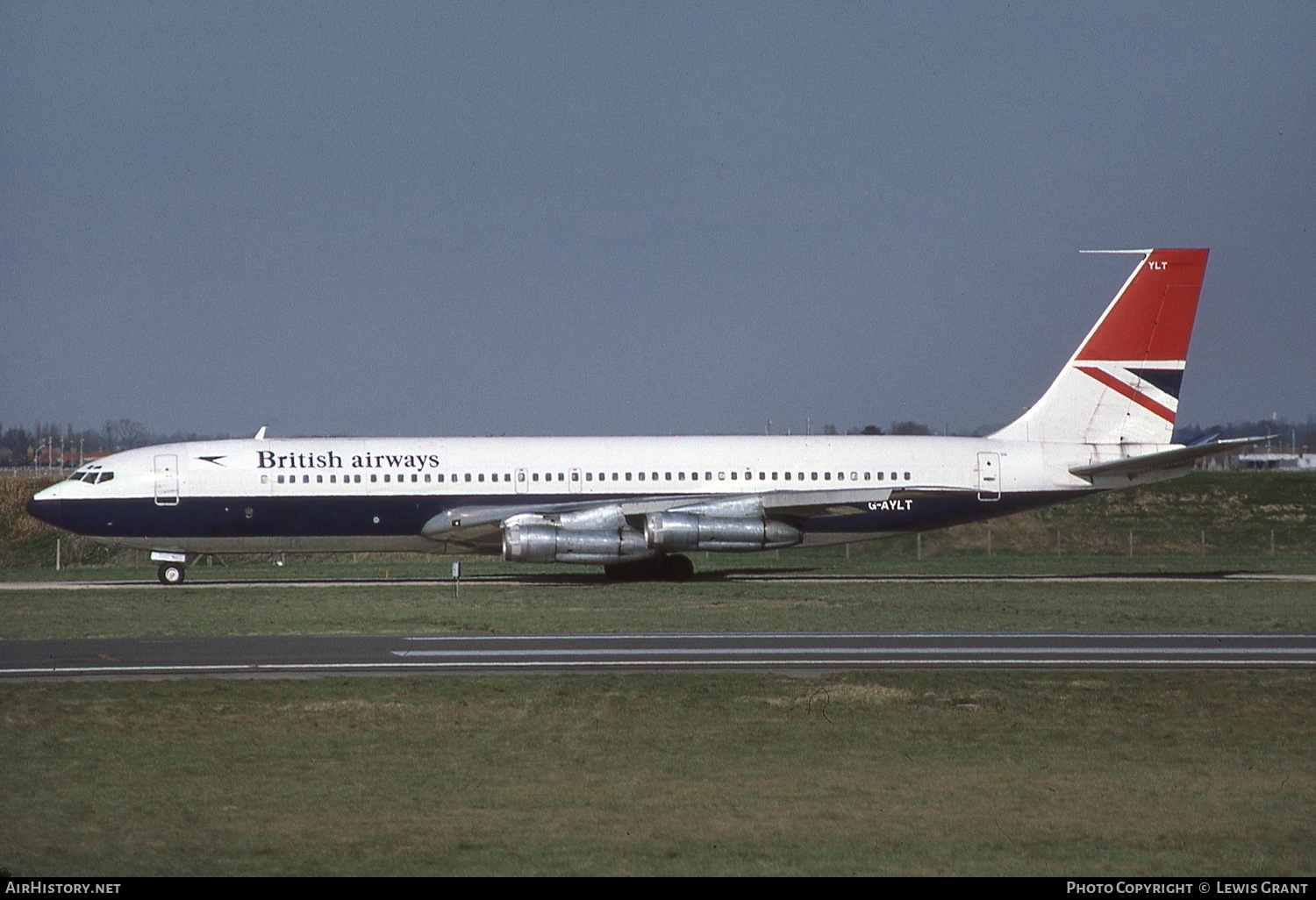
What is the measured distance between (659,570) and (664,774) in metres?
27.2

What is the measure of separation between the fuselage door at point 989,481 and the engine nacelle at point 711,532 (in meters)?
6.33

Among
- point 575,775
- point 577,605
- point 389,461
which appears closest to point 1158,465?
point 577,605

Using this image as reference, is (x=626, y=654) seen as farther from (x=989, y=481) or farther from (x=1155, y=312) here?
(x=1155, y=312)

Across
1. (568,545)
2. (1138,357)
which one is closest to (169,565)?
(568,545)

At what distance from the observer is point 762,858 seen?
452 inches

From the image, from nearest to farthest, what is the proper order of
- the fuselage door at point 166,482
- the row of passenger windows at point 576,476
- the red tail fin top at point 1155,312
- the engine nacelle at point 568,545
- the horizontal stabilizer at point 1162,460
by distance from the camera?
the horizontal stabilizer at point 1162,460 → the engine nacelle at point 568,545 → the fuselage door at point 166,482 → the row of passenger windows at point 576,476 → the red tail fin top at point 1155,312

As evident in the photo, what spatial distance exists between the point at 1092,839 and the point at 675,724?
6.34 metres

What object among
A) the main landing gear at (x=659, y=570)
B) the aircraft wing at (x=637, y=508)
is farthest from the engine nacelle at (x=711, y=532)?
the main landing gear at (x=659, y=570)

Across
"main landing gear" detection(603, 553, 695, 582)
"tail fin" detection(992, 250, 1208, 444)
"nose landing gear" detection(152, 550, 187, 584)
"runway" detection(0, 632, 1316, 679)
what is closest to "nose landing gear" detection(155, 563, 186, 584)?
"nose landing gear" detection(152, 550, 187, 584)

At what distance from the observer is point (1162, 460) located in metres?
39.9

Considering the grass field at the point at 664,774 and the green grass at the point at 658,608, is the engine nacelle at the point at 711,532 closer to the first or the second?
the green grass at the point at 658,608

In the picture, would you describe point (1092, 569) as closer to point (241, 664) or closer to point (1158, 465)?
point (1158, 465)

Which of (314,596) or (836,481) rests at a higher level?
(836,481)

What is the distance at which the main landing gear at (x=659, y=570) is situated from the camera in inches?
1647
